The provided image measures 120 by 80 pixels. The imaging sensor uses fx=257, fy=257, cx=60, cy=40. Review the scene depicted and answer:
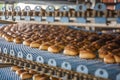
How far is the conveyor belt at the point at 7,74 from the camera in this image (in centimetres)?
344

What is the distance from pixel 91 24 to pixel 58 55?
2.08ft

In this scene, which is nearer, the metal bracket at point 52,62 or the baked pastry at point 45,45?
the metal bracket at point 52,62

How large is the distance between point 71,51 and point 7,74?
4.60 feet

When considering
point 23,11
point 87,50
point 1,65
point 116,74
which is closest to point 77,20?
point 87,50

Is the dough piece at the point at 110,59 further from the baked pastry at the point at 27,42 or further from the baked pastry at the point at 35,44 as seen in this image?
the baked pastry at the point at 27,42

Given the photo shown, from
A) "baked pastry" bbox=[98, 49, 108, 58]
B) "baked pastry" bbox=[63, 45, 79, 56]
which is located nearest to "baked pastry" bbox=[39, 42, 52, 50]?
"baked pastry" bbox=[63, 45, 79, 56]

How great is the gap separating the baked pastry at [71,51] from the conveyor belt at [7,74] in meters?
0.99

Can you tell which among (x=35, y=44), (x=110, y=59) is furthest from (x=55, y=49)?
(x=110, y=59)

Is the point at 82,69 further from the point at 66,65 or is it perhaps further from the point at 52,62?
the point at 52,62

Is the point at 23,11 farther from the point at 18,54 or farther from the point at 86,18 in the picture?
the point at 86,18

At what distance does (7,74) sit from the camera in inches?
143

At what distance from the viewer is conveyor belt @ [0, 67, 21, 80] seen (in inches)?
136

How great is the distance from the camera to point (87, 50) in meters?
2.45

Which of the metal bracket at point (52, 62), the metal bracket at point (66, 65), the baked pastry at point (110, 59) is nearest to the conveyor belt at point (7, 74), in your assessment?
the metal bracket at point (52, 62)
